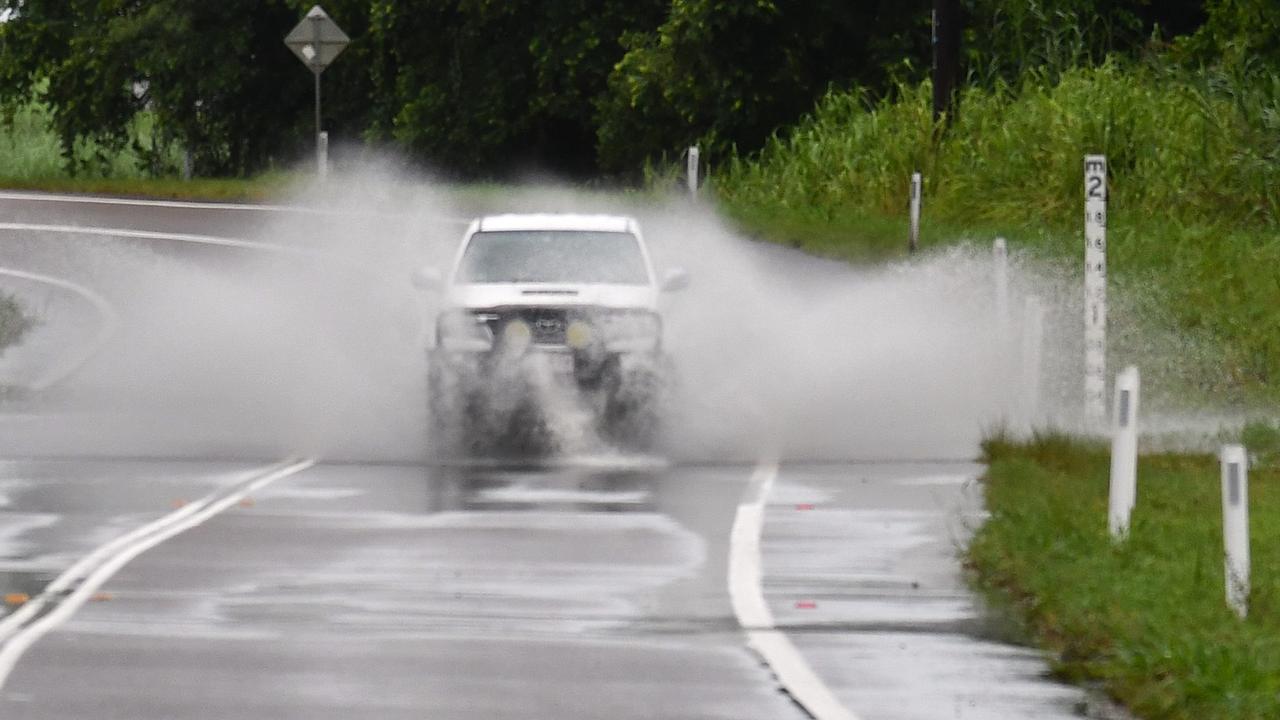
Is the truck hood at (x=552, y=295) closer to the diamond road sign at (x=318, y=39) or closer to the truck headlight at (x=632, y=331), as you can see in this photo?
the truck headlight at (x=632, y=331)

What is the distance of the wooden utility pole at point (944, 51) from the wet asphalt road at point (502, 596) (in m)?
18.3

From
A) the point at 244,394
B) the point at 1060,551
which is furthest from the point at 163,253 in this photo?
the point at 1060,551

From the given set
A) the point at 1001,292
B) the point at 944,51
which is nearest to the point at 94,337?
the point at 944,51

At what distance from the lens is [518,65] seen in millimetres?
57125

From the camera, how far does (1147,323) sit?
87.4ft

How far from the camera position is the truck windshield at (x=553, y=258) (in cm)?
2222

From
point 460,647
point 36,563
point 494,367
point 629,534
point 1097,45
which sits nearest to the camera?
point 460,647

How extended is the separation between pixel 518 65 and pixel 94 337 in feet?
83.2

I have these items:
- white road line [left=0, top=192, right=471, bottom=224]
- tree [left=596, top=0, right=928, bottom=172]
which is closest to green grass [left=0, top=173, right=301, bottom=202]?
white road line [left=0, top=192, right=471, bottom=224]

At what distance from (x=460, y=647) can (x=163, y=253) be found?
1121 inches

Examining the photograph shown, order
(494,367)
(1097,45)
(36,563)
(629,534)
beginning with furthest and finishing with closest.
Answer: (1097,45) → (494,367) → (629,534) → (36,563)

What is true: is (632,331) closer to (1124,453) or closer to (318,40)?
(1124,453)

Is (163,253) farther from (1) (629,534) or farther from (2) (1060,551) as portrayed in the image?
(2) (1060,551)

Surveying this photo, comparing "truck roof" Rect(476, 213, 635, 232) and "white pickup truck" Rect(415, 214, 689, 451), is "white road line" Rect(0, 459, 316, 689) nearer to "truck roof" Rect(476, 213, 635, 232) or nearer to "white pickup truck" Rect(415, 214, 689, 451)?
"white pickup truck" Rect(415, 214, 689, 451)
